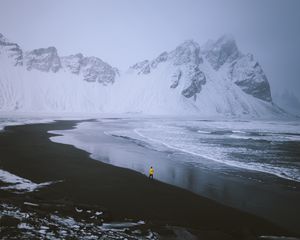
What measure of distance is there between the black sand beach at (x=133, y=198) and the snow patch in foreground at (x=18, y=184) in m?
0.50

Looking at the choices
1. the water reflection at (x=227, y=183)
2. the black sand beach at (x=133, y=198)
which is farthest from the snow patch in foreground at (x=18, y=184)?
the water reflection at (x=227, y=183)

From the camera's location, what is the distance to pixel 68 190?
13.4m

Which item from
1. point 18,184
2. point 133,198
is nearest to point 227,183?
point 133,198

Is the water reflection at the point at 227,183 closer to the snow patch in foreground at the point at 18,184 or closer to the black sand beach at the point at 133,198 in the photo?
the black sand beach at the point at 133,198

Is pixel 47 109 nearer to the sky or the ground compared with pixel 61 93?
nearer to the ground

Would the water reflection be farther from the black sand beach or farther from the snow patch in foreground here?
the snow patch in foreground

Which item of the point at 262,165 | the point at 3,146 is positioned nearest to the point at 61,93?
the point at 3,146

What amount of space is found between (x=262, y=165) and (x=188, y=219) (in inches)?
573

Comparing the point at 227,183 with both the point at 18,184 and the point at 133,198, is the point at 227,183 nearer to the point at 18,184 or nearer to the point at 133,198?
the point at 133,198

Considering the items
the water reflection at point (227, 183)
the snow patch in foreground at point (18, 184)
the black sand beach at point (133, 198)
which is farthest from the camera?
the snow patch in foreground at point (18, 184)

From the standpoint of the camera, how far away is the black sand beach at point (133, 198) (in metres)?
10.0

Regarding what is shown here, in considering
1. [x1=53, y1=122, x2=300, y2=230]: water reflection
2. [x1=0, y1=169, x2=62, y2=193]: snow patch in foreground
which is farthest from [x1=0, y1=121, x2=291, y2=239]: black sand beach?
[x1=53, y1=122, x2=300, y2=230]: water reflection

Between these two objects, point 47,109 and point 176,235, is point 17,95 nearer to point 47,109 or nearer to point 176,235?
point 47,109

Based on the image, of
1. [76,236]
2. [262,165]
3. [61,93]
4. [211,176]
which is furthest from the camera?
[61,93]
